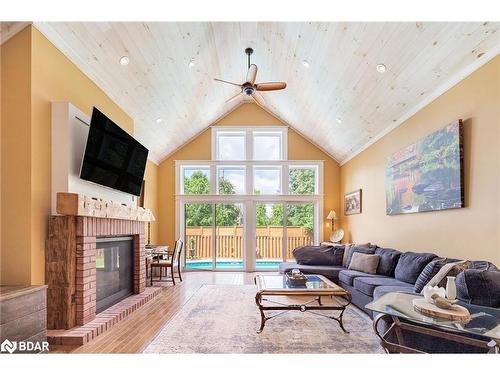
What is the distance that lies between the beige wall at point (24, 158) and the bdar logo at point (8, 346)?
0.62 m

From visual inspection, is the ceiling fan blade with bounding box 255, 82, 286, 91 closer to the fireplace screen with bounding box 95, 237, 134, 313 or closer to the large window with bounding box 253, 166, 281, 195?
the fireplace screen with bounding box 95, 237, 134, 313

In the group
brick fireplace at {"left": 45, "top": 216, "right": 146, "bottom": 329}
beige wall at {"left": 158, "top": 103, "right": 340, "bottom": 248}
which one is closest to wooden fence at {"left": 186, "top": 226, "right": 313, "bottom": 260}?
beige wall at {"left": 158, "top": 103, "right": 340, "bottom": 248}

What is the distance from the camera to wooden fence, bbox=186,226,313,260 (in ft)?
27.0

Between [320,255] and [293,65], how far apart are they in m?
3.39

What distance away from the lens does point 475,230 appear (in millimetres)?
3229

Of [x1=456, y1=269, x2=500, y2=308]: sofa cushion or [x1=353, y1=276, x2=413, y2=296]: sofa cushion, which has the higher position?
[x1=456, y1=269, x2=500, y2=308]: sofa cushion

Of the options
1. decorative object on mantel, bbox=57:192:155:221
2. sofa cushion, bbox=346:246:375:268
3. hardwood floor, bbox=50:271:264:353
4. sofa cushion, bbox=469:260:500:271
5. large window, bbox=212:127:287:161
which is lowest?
hardwood floor, bbox=50:271:264:353

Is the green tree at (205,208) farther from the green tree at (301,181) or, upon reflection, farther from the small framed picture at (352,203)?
the small framed picture at (352,203)

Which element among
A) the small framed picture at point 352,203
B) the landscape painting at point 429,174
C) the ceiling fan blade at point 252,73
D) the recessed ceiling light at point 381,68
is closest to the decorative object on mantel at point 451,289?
the landscape painting at point 429,174

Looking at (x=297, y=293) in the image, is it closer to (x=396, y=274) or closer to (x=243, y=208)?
(x=396, y=274)

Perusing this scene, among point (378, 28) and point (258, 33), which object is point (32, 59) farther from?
point (378, 28)

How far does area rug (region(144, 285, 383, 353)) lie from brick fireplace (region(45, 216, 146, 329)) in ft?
2.85

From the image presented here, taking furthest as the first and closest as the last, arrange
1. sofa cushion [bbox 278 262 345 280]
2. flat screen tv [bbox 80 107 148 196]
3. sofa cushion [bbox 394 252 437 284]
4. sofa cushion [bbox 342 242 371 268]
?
sofa cushion [bbox 342 242 371 268]
sofa cushion [bbox 278 262 345 280]
sofa cushion [bbox 394 252 437 284]
flat screen tv [bbox 80 107 148 196]
